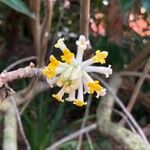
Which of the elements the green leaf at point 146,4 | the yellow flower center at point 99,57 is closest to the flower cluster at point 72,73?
the yellow flower center at point 99,57

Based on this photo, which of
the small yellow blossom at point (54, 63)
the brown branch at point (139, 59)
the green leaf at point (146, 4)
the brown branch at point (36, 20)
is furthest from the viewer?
the brown branch at point (139, 59)

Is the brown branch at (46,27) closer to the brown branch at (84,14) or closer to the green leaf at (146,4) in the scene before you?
the brown branch at (84,14)

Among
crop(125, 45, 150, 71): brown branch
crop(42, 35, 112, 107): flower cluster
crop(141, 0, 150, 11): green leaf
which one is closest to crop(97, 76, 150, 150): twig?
crop(125, 45, 150, 71): brown branch

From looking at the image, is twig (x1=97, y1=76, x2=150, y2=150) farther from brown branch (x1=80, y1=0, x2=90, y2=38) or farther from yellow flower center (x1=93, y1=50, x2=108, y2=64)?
yellow flower center (x1=93, y1=50, x2=108, y2=64)

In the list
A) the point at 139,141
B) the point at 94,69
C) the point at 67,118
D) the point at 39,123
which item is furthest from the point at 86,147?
the point at 94,69

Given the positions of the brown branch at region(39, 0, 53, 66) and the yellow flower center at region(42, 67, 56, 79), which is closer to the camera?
the yellow flower center at region(42, 67, 56, 79)

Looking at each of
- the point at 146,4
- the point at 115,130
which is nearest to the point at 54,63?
the point at 146,4

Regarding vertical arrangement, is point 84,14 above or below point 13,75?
above

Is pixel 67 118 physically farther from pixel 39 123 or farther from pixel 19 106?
pixel 19 106

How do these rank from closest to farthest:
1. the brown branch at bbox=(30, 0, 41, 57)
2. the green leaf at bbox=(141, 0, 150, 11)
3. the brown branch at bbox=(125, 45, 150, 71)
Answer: the green leaf at bbox=(141, 0, 150, 11)
the brown branch at bbox=(30, 0, 41, 57)
the brown branch at bbox=(125, 45, 150, 71)

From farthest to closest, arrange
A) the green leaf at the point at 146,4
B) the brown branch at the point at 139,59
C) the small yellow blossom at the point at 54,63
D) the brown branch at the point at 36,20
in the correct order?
the brown branch at the point at 139,59
the brown branch at the point at 36,20
the green leaf at the point at 146,4
the small yellow blossom at the point at 54,63

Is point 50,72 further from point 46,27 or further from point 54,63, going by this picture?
point 46,27

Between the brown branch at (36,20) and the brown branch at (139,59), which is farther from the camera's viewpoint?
the brown branch at (139,59)
